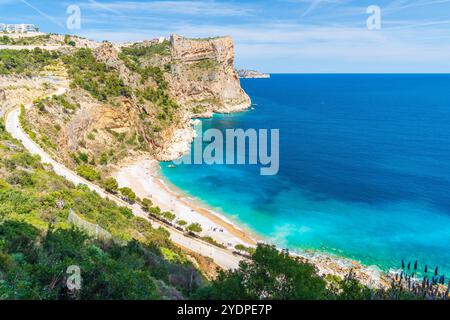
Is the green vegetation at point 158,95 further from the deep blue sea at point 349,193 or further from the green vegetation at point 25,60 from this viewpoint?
the green vegetation at point 25,60

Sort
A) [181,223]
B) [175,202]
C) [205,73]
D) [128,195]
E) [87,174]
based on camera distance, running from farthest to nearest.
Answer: [205,73]
[175,202]
[128,195]
[87,174]
[181,223]

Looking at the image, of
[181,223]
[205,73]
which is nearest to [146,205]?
[181,223]

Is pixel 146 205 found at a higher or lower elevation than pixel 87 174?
lower

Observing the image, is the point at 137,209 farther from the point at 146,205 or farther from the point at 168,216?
the point at 168,216

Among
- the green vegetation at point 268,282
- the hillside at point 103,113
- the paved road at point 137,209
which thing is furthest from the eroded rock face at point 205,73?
the green vegetation at point 268,282

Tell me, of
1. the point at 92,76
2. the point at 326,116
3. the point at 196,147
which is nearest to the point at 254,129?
the point at 196,147

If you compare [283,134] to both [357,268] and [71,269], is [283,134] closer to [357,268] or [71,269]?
[357,268]
